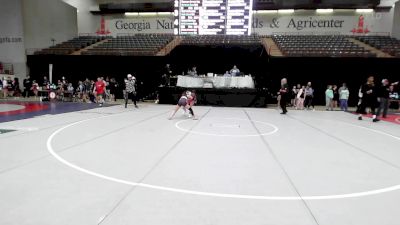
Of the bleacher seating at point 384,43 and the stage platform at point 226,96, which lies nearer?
the stage platform at point 226,96

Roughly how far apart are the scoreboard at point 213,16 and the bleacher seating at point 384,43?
12556 mm

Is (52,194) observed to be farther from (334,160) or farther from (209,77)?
(209,77)

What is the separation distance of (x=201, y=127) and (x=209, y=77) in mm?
9638

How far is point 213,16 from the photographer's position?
1545 cm

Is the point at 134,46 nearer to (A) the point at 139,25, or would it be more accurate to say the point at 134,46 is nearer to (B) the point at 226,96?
(A) the point at 139,25

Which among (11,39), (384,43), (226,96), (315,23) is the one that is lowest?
→ (226,96)

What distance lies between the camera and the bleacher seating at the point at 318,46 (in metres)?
20.5

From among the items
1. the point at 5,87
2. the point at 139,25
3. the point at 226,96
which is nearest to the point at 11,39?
the point at 5,87

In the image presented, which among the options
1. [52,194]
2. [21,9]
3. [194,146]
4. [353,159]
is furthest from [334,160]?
[21,9]

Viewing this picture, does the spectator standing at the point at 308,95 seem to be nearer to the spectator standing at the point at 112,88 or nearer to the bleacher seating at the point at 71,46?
the spectator standing at the point at 112,88

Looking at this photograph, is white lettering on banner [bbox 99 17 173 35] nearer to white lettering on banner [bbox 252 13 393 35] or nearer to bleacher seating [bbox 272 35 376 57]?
white lettering on banner [bbox 252 13 393 35]

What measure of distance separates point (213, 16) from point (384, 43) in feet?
53.8

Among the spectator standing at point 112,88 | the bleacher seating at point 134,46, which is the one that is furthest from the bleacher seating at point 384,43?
the spectator standing at point 112,88

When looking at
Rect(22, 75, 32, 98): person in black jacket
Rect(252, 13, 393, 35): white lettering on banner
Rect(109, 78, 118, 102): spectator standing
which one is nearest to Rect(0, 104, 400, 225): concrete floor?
Rect(109, 78, 118, 102): spectator standing
